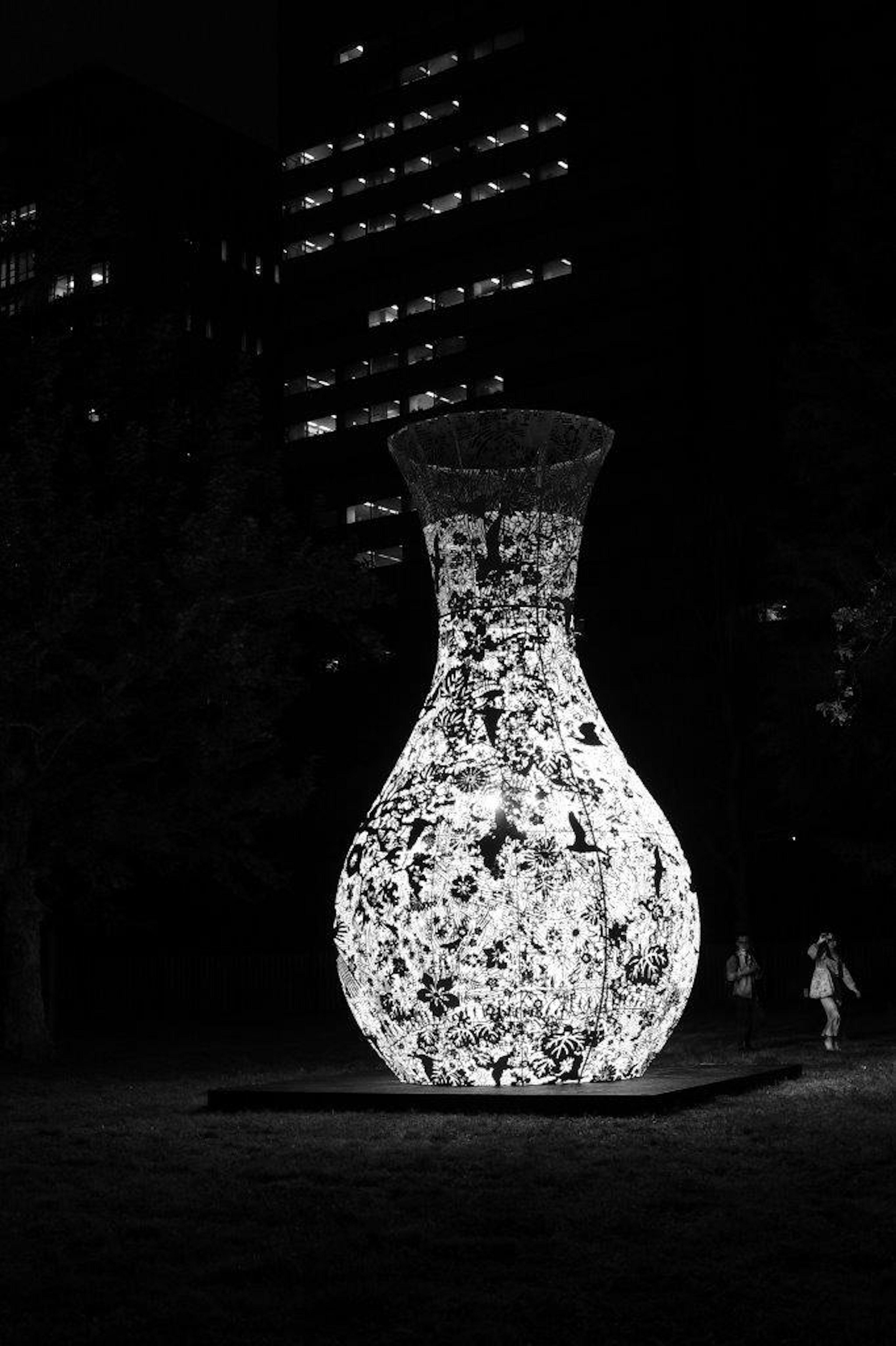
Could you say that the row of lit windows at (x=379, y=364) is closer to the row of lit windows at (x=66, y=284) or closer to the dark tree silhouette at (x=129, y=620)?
the row of lit windows at (x=66, y=284)

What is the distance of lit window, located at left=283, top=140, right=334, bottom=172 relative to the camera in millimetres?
86500

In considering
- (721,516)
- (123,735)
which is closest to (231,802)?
(123,735)

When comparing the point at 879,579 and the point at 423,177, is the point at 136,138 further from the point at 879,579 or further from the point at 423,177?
the point at 879,579

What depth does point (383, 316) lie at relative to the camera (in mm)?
82250

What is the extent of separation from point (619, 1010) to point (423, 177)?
246 ft

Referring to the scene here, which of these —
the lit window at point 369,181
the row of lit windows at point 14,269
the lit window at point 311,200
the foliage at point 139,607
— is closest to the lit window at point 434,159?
the lit window at point 369,181

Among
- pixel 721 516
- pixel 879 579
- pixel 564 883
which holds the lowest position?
pixel 564 883

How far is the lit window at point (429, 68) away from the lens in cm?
8150

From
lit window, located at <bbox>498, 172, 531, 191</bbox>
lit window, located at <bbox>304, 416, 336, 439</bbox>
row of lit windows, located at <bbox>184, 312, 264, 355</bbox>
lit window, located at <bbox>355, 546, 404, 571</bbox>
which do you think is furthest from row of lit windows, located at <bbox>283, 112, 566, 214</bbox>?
lit window, located at <bbox>355, 546, 404, 571</bbox>

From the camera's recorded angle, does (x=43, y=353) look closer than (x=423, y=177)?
Yes

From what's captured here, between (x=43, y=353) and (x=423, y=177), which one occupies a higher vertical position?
(x=423, y=177)

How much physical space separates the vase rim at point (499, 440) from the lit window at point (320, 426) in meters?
71.6

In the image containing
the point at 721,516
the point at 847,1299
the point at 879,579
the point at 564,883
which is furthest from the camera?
the point at 721,516

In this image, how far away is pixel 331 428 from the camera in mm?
84125
